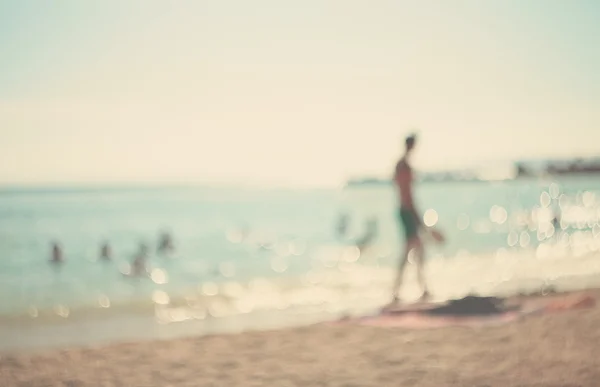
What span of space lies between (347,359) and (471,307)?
2.27 metres

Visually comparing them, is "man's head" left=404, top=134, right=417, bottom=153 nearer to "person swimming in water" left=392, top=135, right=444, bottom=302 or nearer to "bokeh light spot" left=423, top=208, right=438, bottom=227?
"person swimming in water" left=392, top=135, right=444, bottom=302

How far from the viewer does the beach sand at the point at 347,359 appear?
4.05 metres

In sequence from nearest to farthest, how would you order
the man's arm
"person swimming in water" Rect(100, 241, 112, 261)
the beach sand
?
the beach sand → the man's arm → "person swimming in water" Rect(100, 241, 112, 261)

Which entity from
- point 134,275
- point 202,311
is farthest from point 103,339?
point 134,275

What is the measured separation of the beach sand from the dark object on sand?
0.53 metres

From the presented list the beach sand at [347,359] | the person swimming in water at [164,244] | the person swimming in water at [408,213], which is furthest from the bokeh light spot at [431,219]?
the beach sand at [347,359]

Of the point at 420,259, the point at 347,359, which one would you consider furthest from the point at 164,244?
the point at 347,359

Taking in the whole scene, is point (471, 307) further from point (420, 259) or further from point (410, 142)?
point (410, 142)

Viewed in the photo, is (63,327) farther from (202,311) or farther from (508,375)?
(508,375)

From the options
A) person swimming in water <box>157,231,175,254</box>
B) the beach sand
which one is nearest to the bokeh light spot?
person swimming in water <box>157,231,175,254</box>

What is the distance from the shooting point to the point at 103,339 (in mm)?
7934

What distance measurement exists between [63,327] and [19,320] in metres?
1.15

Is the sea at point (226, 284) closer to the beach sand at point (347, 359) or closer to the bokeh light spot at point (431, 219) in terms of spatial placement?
the beach sand at point (347, 359)

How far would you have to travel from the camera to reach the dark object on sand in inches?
243
